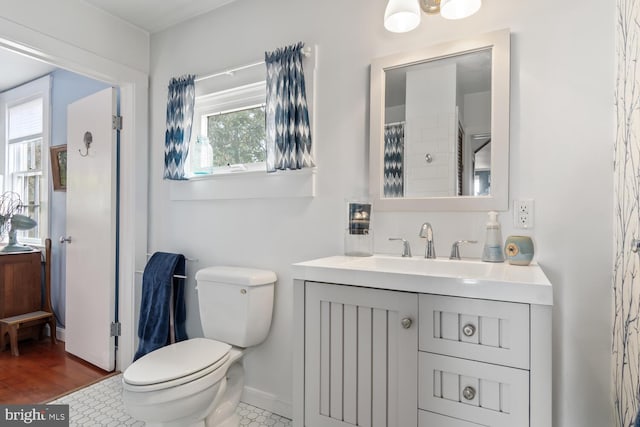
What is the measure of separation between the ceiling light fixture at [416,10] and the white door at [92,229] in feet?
6.49

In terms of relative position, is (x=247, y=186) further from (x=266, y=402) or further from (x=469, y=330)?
(x=469, y=330)

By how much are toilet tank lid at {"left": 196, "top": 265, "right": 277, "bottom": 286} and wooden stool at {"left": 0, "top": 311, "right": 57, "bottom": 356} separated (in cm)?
200

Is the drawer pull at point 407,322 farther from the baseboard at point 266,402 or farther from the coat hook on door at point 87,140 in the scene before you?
the coat hook on door at point 87,140

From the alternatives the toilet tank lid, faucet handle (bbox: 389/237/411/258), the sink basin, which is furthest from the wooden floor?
faucet handle (bbox: 389/237/411/258)

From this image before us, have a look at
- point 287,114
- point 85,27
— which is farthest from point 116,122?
point 287,114

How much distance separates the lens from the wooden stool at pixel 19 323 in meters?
2.86

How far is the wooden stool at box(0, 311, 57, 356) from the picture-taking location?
9.39 feet

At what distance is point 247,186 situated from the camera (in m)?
2.10

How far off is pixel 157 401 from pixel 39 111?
3472 mm

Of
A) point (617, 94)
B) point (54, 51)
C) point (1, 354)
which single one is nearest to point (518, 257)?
point (617, 94)

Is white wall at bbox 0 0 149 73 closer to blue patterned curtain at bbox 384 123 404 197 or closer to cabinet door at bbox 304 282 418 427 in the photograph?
blue patterned curtain at bbox 384 123 404 197

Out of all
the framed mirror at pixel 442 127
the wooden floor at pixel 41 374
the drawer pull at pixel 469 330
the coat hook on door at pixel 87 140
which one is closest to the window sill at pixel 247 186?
the framed mirror at pixel 442 127

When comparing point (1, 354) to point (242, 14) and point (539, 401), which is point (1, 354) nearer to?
point (242, 14)

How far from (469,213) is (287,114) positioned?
0.99 metres
